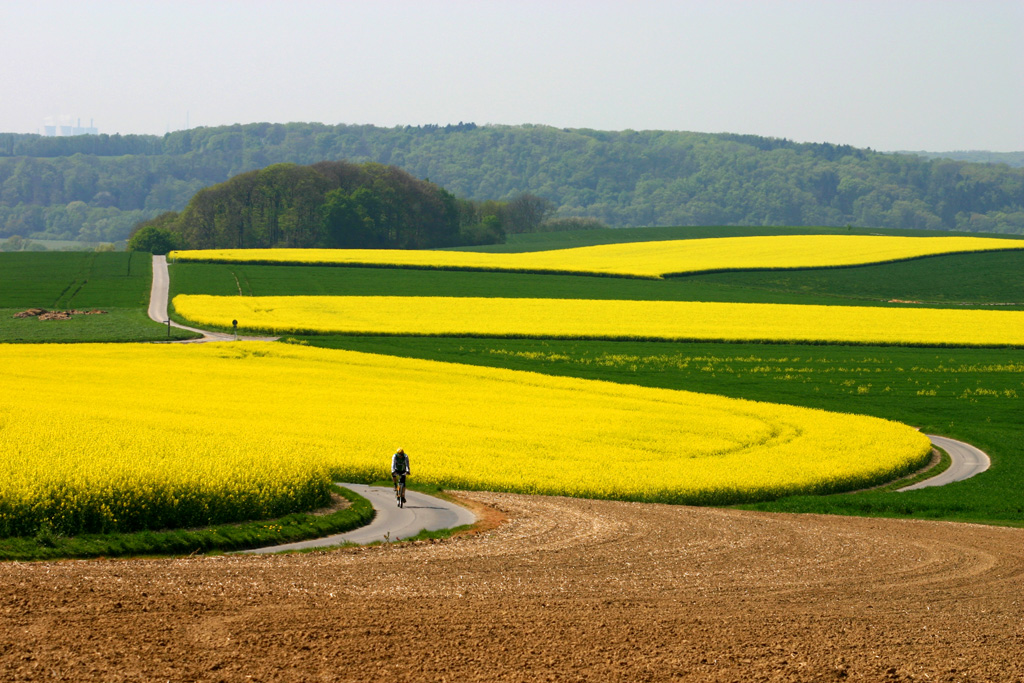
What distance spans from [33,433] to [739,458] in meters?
20.9

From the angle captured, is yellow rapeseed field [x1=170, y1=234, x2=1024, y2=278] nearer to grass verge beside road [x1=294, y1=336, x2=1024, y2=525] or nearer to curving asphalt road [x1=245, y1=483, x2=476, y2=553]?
grass verge beside road [x1=294, y1=336, x2=1024, y2=525]

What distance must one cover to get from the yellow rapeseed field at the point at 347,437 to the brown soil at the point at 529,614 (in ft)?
13.1

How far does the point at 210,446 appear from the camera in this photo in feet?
79.7

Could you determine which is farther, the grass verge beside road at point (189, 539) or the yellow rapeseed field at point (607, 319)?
the yellow rapeseed field at point (607, 319)

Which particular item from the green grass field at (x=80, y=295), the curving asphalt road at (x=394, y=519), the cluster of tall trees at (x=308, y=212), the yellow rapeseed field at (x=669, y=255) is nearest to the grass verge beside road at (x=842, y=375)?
the curving asphalt road at (x=394, y=519)

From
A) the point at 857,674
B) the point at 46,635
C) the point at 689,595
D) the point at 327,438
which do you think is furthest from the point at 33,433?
the point at 857,674

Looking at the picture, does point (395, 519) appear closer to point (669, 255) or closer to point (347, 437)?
point (347, 437)

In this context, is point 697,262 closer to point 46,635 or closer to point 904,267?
point 904,267

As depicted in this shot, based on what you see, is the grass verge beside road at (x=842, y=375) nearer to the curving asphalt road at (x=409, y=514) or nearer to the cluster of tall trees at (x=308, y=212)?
the curving asphalt road at (x=409, y=514)

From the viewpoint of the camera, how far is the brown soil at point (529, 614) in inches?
434

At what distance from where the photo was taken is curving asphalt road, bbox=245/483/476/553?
1911 cm

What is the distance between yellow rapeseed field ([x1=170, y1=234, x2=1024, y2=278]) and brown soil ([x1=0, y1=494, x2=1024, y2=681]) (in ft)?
257

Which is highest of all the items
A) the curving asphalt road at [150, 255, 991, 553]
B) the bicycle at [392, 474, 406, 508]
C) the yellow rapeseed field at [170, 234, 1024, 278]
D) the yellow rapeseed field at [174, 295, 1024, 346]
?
the yellow rapeseed field at [170, 234, 1024, 278]

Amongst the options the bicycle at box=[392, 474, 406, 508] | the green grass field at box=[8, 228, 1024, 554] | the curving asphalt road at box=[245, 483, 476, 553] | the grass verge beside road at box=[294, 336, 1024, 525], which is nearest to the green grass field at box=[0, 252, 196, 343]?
the green grass field at box=[8, 228, 1024, 554]
